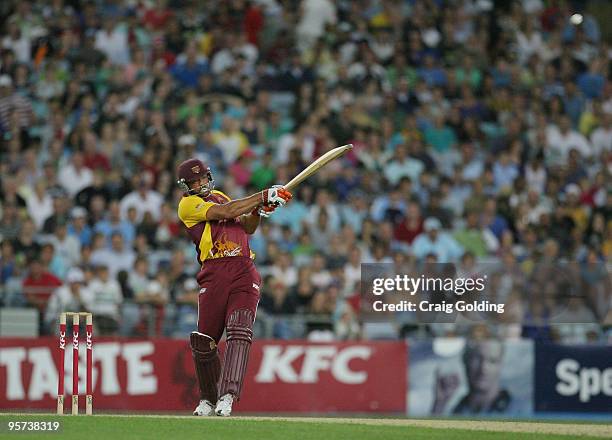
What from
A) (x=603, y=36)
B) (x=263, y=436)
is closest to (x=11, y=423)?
(x=263, y=436)

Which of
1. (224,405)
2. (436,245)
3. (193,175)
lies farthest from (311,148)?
(224,405)

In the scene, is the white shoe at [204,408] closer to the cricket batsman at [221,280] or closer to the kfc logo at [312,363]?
the cricket batsman at [221,280]

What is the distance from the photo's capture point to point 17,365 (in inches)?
716

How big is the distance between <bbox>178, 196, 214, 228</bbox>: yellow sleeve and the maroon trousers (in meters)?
0.41

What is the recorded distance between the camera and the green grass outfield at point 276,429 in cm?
1177

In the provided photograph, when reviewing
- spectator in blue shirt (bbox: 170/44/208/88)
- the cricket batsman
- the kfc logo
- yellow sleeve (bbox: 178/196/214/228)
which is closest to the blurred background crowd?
spectator in blue shirt (bbox: 170/44/208/88)

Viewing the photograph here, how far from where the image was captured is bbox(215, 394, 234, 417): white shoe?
516 inches

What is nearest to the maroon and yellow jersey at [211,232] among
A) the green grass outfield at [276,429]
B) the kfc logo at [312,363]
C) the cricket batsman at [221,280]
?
the cricket batsman at [221,280]

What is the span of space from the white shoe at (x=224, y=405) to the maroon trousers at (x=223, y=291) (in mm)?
626

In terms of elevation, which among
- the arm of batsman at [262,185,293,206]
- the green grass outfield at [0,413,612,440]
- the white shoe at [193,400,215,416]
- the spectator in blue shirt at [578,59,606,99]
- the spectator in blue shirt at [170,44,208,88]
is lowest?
the green grass outfield at [0,413,612,440]

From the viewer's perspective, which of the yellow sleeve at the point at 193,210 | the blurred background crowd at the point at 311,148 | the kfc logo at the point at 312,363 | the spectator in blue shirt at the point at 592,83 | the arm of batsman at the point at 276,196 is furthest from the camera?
the spectator in blue shirt at the point at 592,83

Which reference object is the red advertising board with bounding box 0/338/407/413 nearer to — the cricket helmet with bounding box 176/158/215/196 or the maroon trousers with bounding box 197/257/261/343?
the maroon trousers with bounding box 197/257/261/343

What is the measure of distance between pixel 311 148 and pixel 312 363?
453 centimetres

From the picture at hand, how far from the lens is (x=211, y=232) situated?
13.3 m
